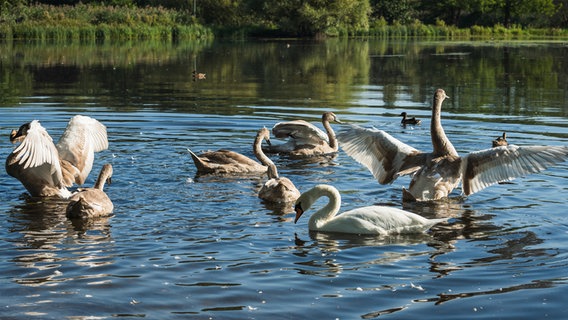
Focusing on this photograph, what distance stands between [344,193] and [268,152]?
13.1ft

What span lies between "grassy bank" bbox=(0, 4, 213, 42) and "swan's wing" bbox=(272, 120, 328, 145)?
4592 cm

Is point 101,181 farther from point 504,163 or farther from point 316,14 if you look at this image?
point 316,14

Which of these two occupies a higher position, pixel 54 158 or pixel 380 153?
pixel 54 158

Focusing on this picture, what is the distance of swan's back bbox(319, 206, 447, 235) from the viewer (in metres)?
8.72

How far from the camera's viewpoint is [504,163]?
1032cm

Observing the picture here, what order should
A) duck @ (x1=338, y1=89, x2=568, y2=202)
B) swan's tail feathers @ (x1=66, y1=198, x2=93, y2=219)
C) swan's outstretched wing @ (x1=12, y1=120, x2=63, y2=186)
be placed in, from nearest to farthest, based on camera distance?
swan's tail feathers @ (x1=66, y1=198, x2=93, y2=219) → swan's outstretched wing @ (x1=12, y1=120, x2=63, y2=186) → duck @ (x1=338, y1=89, x2=568, y2=202)

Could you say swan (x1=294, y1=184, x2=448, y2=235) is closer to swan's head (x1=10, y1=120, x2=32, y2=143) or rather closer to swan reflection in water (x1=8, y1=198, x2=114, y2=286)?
swan reflection in water (x1=8, y1=198, x2=114, y2=286)

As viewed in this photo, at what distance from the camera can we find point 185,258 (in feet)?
25.3

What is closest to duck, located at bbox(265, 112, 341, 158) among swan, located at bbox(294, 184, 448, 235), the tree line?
swan, located at bbox(294, 184, 448, 235)

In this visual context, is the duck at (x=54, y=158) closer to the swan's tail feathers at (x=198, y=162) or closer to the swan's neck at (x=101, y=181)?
the swan's neck at (x=101, y=181)

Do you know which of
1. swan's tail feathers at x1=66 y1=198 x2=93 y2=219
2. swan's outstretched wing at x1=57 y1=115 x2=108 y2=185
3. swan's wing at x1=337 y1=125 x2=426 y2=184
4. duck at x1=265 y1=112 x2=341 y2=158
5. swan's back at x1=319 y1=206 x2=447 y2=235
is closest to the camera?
swan's back at x1=319 y1=206 x2=447 y2=235

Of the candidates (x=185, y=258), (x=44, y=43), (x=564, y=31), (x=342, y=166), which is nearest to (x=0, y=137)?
(x=342, y=166)

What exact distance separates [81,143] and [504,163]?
225 inches

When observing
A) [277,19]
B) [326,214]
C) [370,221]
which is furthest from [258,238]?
[277,19]
